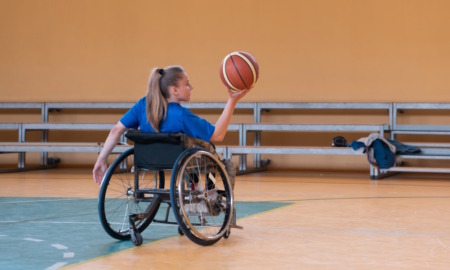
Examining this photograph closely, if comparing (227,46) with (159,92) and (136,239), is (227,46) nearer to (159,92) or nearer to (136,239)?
(159,92)

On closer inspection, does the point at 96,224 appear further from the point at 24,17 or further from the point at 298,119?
the point at 24,17

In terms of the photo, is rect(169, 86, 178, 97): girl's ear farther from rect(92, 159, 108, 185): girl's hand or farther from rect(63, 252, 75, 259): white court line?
rect(63, 252, 75, 259): white court line

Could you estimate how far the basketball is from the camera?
314 centimetres

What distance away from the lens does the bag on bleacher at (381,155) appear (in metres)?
6.54

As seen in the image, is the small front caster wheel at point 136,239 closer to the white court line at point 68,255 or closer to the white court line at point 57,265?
the white court line at point 68,255

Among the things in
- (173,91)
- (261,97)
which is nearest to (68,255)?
(173,91)

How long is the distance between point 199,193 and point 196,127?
277 millimetres

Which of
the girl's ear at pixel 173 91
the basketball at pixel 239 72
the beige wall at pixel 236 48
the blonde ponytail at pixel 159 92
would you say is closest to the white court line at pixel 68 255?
the blonde ponytail at pixel 159 92

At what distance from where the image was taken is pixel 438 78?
7.40m

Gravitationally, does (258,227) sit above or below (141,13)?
below

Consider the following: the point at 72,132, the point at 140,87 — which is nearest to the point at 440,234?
the point at 140,87

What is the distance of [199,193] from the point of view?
117 inches

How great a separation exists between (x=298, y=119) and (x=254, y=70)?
4755mm

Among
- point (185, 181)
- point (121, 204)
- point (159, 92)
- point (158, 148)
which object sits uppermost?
point (159, 92)
